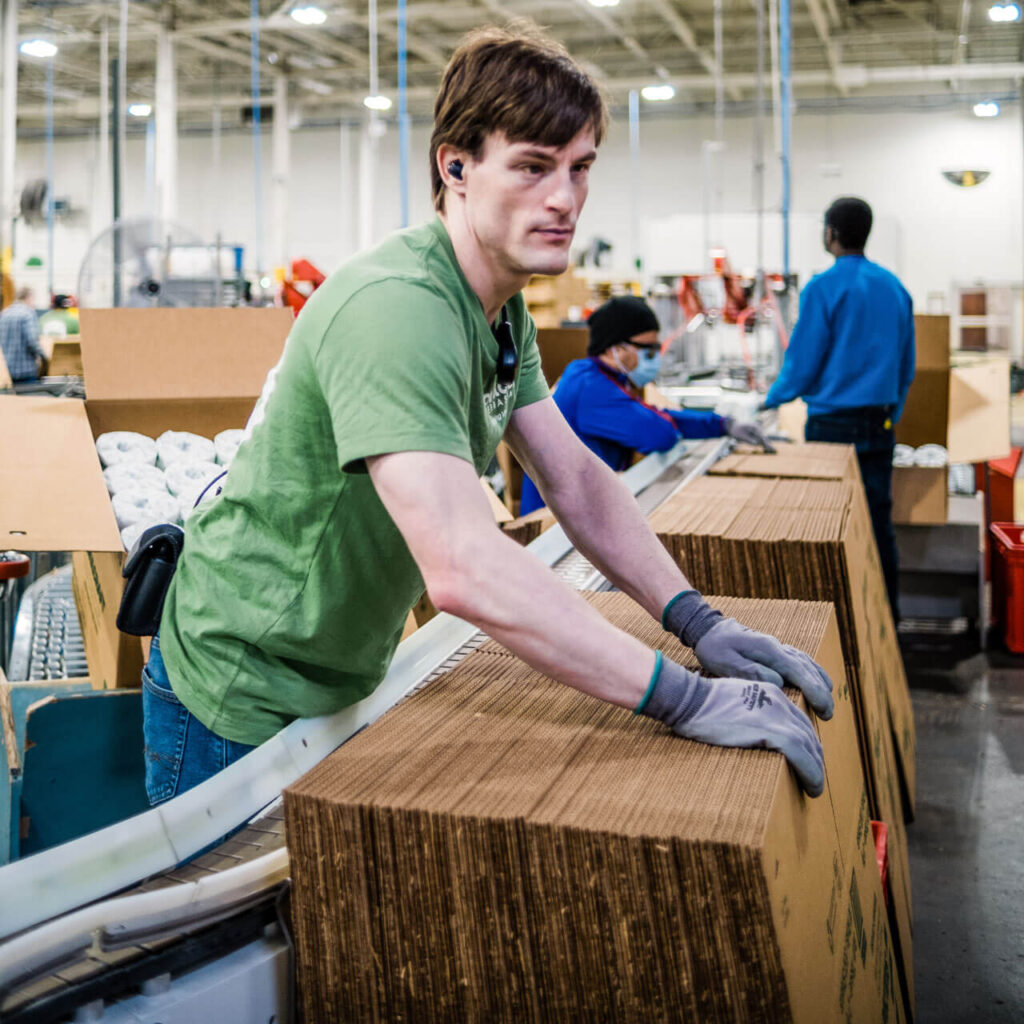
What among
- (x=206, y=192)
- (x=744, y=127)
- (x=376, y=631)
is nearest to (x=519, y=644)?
(x=376, y=631)

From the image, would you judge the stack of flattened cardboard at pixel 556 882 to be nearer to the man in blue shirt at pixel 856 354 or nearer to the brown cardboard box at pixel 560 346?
the man in blue shirt at pixel 856 354

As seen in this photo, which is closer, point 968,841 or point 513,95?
point 513,95

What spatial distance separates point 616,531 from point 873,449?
307 cm

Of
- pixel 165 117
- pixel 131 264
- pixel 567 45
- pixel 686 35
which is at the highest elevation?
pixel 686 35

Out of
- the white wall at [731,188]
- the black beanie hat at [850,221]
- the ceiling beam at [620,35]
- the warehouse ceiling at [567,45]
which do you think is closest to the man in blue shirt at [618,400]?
the black beanie hat at [850,221]

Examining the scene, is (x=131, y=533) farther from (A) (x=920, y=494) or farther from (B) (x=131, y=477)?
(A) (x=920, y=494)

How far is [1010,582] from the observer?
4.57 meters

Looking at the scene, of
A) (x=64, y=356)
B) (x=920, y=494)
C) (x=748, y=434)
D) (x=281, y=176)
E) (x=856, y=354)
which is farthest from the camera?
(x=281, y=176)

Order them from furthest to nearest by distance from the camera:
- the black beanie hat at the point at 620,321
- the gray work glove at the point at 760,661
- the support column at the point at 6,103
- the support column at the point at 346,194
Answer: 1. the support column at the point at 346,194
2. the support column at the point at 6,103
3. the black beanie hat at the point at 620,321
4. the gray work glove at the point at 760,661

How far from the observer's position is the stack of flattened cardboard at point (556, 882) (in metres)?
0.86

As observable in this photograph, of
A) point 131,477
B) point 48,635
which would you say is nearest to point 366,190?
point 48,635

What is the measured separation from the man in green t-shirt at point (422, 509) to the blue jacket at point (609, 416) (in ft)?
6.96

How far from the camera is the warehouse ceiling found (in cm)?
1363

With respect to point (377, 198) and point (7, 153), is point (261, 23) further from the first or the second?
point (377, 198)
